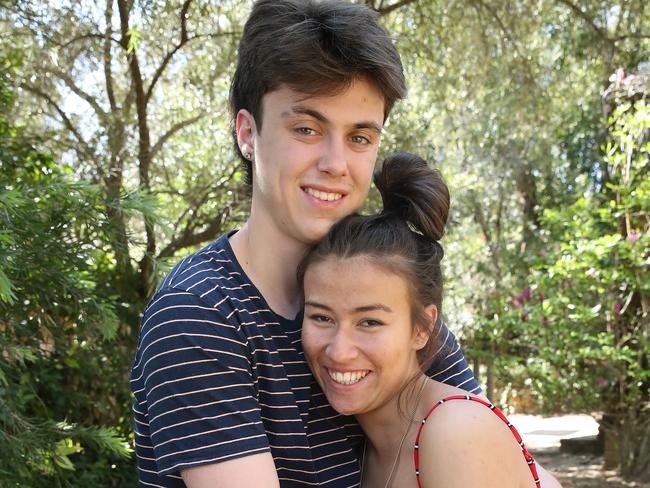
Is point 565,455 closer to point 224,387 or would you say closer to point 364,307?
point 364,307

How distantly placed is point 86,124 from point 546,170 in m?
6.35

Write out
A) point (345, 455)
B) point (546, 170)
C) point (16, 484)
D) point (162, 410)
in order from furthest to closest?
1. point (546, 170)
2. point (16, 484)
3. point (345, 455)
4. point (162, 410)

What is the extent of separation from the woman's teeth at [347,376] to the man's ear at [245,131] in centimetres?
53

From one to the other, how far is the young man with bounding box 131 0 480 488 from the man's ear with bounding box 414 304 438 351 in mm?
250

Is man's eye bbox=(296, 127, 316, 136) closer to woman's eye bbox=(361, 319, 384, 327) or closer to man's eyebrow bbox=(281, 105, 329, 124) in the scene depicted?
man's eyebrow bbox=(281, 105, 329, 124)

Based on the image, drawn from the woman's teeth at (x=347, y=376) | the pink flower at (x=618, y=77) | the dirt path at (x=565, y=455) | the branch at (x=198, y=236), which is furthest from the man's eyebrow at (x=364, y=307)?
the dirt path at (x=565, y=455)

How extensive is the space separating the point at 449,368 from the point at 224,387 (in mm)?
776

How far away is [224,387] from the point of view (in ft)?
5.05

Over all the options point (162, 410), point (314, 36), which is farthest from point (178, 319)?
point (314, 36)

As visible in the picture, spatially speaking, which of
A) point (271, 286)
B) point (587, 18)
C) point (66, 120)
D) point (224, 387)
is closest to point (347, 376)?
point (271, 286)

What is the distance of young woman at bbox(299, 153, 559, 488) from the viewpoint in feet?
5.68

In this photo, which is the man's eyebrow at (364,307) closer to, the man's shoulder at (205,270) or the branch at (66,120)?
the man's shoulder at (205,270)

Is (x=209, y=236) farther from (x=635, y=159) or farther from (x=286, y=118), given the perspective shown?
(x=635, y=159)

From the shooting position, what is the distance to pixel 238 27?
4664 millimetres
